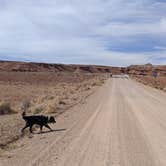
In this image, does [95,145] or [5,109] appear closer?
[95,145]

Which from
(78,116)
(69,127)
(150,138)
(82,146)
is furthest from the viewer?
(78,116)

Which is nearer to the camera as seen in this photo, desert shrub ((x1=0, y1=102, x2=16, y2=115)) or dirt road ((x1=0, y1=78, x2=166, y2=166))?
dirt road ((x1=0, y1=78, x2=166, y2=166))

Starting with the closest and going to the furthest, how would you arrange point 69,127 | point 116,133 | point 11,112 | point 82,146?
point 82,146 → point 116,133 → point 69,127 → point 11,112

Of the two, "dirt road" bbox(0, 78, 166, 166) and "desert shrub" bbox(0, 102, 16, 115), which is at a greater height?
"dirt road" bbox(0, 78, 166, 166)

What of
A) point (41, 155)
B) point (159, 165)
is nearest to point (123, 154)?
point (159, 165)

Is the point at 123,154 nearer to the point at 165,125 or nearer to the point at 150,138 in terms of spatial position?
the point at 150,138

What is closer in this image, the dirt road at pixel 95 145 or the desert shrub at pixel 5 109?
the dirt road at pixel 95 145

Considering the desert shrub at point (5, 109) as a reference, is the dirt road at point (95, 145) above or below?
above

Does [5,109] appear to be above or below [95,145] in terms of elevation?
below

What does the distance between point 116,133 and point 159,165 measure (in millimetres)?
4753

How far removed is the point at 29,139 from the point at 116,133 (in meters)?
3.14

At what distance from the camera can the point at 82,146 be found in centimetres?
1080

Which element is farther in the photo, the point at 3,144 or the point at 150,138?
the point at 150,138

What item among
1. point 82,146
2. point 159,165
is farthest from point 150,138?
point 159,165
